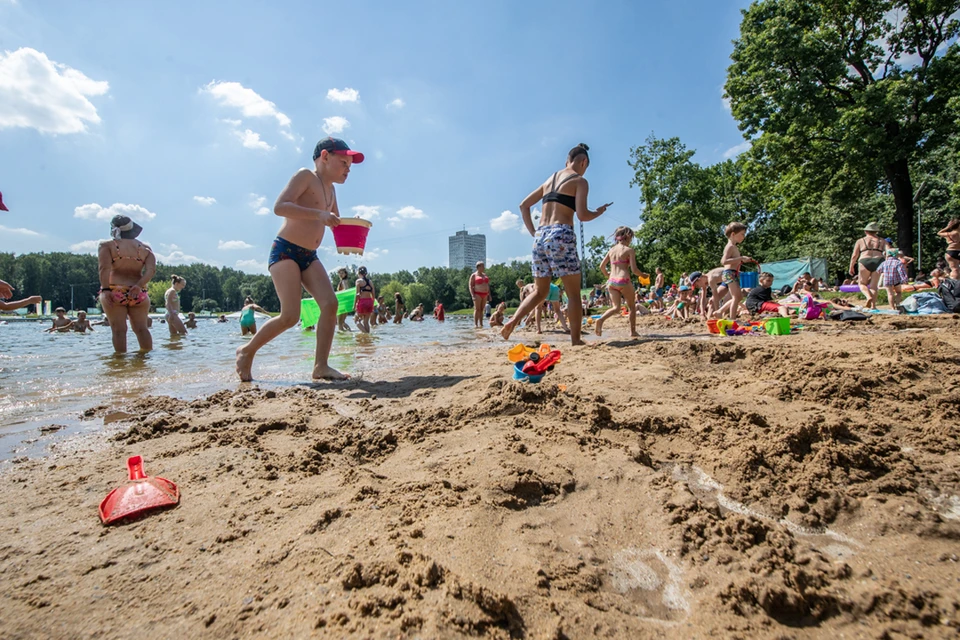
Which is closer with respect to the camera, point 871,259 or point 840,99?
point 871,259

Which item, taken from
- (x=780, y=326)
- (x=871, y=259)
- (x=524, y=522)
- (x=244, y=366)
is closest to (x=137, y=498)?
(x=524, y=522)

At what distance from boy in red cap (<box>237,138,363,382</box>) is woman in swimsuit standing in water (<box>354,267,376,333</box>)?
821cm

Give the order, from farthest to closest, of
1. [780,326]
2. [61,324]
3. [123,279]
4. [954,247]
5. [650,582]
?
1. [61,324]
2. [954,247]
3. [123,279]
4. [780,326]
5. [650,582]

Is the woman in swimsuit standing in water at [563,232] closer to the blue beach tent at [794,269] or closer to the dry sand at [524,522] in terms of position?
the dry sand at [524,522]

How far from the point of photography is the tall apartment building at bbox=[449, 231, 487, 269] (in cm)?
15175

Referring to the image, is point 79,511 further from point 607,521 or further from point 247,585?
point 607,521

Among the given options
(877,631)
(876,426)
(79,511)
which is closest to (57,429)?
(79,511)

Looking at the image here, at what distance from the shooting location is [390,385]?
140 inches

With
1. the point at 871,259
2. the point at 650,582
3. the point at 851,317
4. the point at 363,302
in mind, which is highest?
the point at 871,259

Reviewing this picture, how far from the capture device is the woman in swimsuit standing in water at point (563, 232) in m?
5.23

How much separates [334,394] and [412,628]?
2.52 m

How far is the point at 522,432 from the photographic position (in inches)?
82.8

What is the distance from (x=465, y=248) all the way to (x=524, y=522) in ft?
503

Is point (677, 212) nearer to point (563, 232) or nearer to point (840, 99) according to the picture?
point (840, 99)
